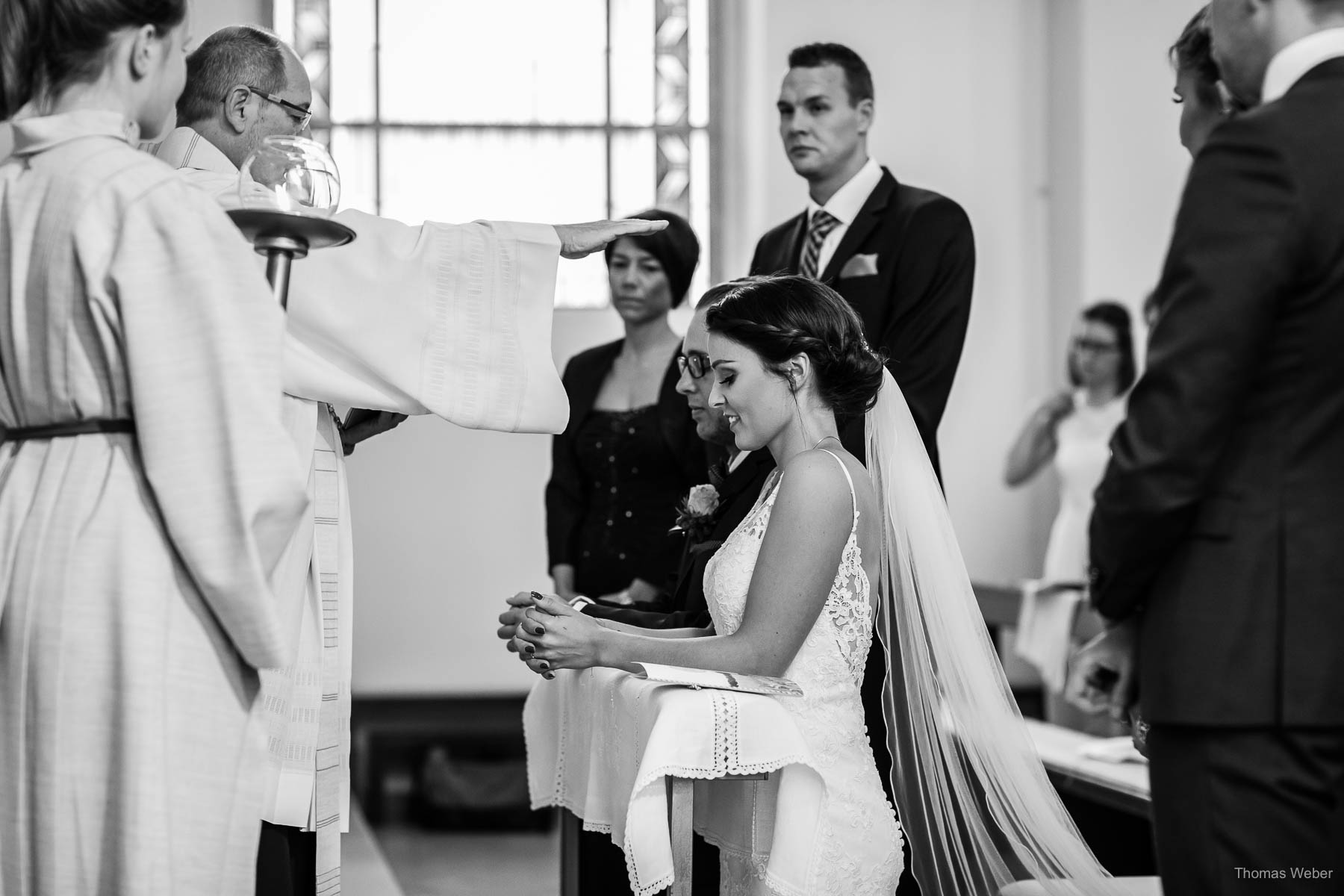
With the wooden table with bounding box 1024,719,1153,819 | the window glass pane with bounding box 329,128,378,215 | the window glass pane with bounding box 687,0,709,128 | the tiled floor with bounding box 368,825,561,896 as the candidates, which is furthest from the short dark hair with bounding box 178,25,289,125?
the window glass pane with bounding box 687,0,709,128

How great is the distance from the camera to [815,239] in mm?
3787

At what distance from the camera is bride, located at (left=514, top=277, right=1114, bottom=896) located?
266 centimetres

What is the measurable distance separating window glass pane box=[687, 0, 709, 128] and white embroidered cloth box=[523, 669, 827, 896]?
209 inches

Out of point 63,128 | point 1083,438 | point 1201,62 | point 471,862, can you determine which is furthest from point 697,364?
point 1083,438

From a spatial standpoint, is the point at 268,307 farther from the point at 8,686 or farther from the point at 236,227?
the point at 8,686

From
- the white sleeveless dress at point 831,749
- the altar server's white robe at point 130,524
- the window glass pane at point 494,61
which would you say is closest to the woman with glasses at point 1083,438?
the window glass pane at point 494,61

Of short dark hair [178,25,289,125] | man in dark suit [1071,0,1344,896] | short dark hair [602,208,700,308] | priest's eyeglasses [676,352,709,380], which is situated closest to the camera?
man in dark suit [1071,0,1344,896]

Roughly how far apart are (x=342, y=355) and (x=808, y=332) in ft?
3.04

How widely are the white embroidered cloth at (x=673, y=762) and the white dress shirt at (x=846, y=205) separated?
4.54 ft

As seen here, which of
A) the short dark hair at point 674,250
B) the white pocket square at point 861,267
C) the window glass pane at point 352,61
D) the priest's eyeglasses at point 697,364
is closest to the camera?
the priest's eyeglasses at point 697,364

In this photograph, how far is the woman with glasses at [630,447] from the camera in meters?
4.16

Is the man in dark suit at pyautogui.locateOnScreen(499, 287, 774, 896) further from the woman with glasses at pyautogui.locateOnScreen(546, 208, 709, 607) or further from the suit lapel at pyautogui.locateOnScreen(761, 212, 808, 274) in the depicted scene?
the woman with glasses at pyautogui.locateOnScreen(546, 208, 709, 607)

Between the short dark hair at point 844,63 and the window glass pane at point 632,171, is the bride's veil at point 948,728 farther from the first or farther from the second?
the window glass pane at point 632,171

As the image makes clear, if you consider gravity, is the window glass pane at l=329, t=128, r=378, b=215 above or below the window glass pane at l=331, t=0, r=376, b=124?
below
